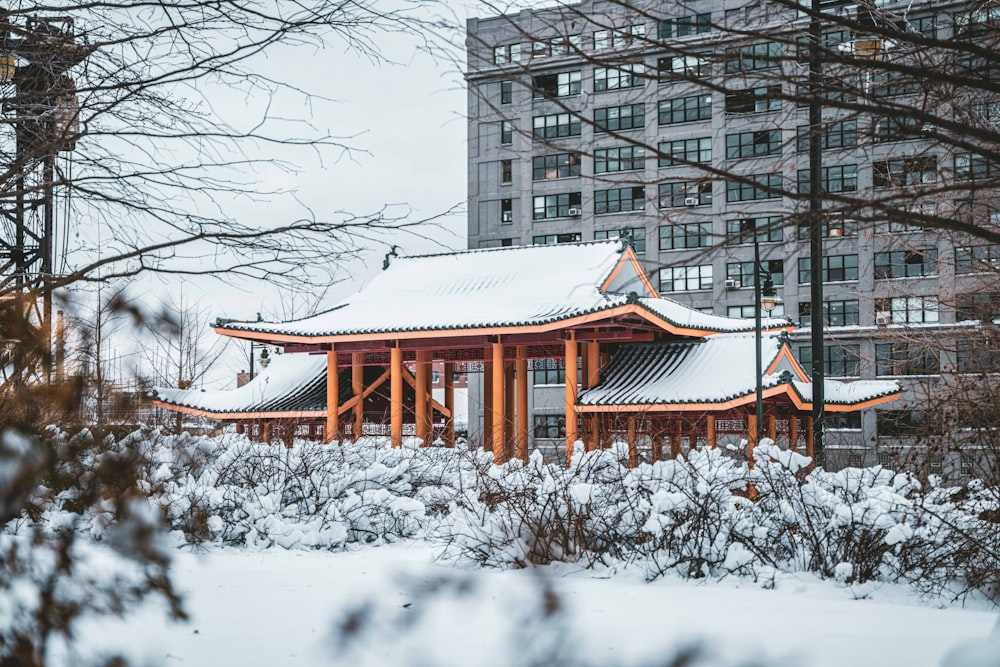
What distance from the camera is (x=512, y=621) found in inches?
201

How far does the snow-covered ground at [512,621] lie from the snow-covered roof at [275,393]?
66.7ft

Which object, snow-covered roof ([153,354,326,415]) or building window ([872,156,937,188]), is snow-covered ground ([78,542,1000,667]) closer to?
building window ([872,156,937,188])

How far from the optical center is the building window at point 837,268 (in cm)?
4562

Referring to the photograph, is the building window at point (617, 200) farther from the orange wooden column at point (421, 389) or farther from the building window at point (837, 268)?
the orange wooden column at point (421, 389)

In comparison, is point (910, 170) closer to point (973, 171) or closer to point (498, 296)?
point (973, 171)

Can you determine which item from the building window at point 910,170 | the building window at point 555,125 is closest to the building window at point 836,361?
the building window at point 555,125

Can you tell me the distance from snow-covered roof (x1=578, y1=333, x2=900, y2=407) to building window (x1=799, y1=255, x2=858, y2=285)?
21132 mm

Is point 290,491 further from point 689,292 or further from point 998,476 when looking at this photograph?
point 689,292

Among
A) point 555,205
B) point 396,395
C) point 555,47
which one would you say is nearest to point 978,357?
point 555,47

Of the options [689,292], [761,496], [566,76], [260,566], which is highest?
[566,76]

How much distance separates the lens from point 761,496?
7496 millimetres

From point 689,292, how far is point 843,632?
43.7 meters

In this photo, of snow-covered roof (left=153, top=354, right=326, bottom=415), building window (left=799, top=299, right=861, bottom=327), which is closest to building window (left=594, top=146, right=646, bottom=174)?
snow-covered roof (left=153, top=354, right=326, bottom=415)

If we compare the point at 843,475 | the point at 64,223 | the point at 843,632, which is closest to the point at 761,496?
the point at 843,475
